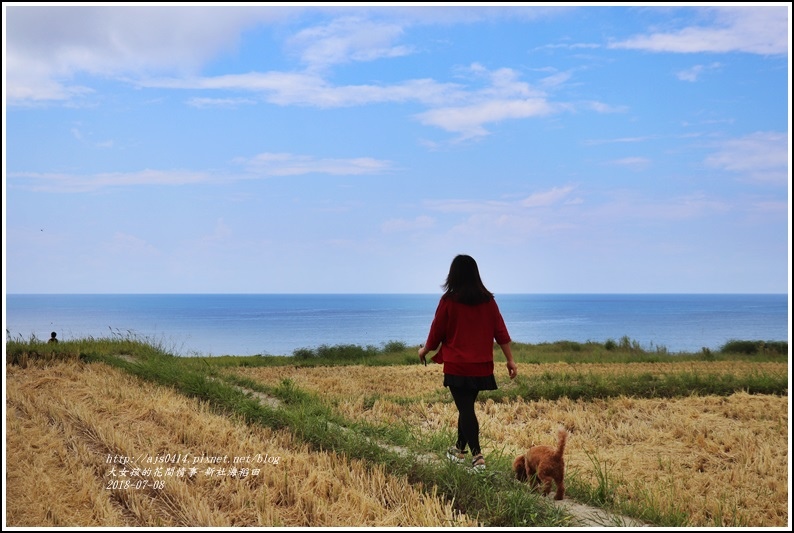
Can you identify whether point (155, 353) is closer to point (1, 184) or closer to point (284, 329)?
point (1, 184)

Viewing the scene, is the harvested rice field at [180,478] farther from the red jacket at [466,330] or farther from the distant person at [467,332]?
the red jacket at [466,330]

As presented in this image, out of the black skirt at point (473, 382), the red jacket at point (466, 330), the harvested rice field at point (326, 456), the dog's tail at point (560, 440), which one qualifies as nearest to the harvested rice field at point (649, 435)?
the harvested rice field at point (326, 456)

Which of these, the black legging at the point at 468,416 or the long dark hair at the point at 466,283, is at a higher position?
the long dark hair at the point at 466,283

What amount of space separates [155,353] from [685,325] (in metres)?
69.7

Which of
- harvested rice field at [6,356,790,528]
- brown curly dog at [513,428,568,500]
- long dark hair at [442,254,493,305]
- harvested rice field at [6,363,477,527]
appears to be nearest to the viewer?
harvested rice field at [6,363,477,527]

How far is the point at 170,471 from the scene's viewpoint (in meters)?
5.18

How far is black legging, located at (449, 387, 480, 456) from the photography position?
5.20 m

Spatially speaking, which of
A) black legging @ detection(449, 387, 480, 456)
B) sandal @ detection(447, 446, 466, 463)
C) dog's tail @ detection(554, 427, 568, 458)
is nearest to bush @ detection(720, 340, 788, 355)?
sandal @ detection(447, 446, 466, 463)

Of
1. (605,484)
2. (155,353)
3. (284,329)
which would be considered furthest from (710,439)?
(284,329)

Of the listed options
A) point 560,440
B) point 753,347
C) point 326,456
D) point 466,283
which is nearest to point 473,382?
point 466,283

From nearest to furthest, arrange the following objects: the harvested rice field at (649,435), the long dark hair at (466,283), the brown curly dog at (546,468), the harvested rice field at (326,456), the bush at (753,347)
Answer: the harvested rice field at (326,456), the brown curly dog at (546,468), the long dark hair at (466,283), the harvested rice field at (649,435), the bush at (753,347)

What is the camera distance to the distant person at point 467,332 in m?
5.12

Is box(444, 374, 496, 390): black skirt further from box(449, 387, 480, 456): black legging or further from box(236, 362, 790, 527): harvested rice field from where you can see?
box(236, 362, 790, 527): harvested rice field

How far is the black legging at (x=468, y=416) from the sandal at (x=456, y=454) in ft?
0.35
